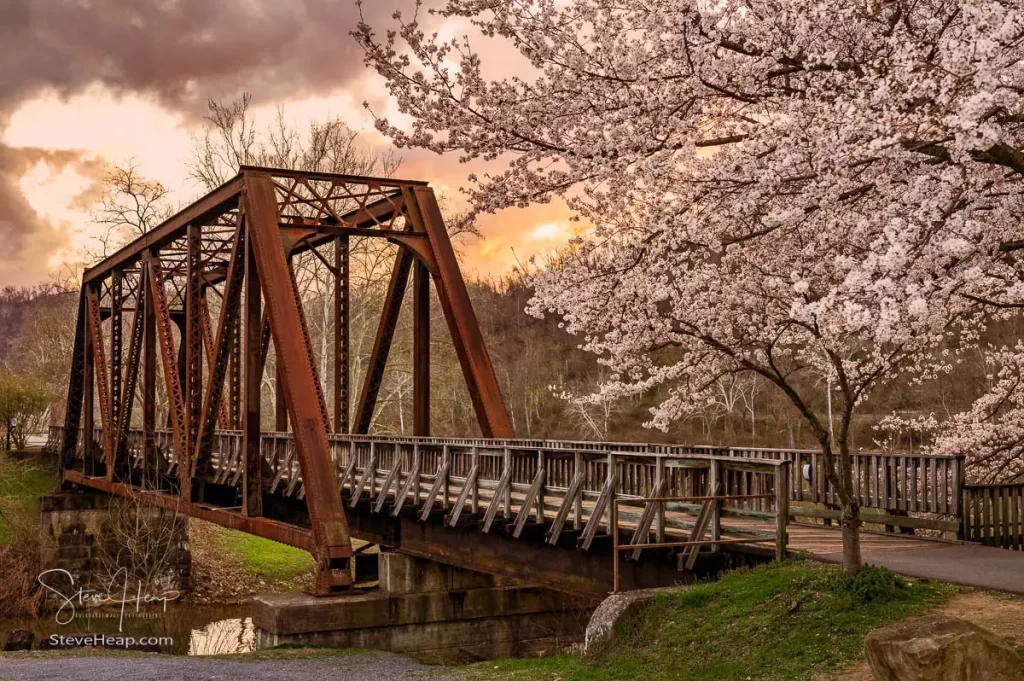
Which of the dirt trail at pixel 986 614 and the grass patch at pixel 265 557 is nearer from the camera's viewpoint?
the dirt trail at pixel 986 614

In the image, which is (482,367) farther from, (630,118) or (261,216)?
(630,118)

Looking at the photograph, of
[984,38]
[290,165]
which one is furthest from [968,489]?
[290,165]

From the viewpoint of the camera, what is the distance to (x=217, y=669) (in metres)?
13.9

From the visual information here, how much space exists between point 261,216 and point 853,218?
11271mm

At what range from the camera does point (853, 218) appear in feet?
35.7

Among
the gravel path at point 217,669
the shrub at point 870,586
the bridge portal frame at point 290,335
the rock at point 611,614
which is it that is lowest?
the gravel path at point 217,669

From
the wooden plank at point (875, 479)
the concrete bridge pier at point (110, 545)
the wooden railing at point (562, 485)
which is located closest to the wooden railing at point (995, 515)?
the wooden plank at point (875, 479)

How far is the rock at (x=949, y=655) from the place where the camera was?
22.4ft

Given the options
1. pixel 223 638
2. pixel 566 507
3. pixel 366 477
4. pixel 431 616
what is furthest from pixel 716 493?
pixel 223 638

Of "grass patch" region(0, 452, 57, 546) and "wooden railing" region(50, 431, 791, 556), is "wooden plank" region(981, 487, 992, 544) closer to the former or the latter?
"wooden railing" region(50, 431, 791, 556)

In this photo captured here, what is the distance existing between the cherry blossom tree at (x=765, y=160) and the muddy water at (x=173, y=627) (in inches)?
550

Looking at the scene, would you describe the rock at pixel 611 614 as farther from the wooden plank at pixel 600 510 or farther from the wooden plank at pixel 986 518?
the wooden plank at pixel 986 518

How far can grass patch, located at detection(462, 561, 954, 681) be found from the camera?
870 centimetres

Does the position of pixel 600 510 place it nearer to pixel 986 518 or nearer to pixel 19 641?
pixel 986 518
